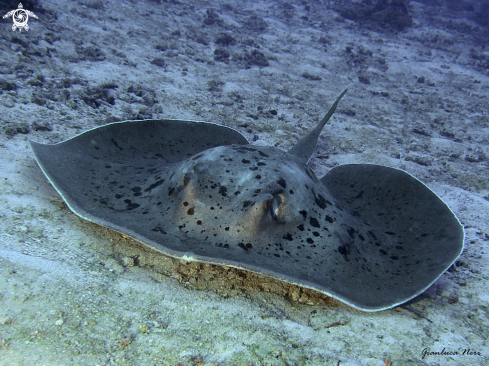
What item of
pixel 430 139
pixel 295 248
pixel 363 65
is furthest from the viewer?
pixel 363 65

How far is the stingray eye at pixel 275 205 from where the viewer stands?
233 centimetres

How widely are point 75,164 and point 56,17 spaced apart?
6413 mm

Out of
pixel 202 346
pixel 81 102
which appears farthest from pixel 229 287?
pixel 81 102

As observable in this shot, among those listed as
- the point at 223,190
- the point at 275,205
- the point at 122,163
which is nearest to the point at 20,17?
the point at 122,163

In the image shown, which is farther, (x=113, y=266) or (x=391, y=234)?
(x=391, y=234)

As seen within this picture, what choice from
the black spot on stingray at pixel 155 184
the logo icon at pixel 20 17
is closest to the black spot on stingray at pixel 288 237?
the black spot on stingray at pixel 155 184

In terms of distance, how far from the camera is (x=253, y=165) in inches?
107

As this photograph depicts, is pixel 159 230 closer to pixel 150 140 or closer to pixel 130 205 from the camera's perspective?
pixel 130 205

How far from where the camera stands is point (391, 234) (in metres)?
3.05

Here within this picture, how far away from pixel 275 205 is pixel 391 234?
1.44 m

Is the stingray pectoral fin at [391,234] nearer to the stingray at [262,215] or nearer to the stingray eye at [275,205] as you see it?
the stingray at [262,215]

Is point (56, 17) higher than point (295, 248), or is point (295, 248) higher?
point (56, 17)

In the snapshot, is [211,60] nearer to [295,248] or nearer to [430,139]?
[430,139]

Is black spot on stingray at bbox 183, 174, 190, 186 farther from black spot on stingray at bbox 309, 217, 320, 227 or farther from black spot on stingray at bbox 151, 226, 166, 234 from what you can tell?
black spot on stingray at bbox 309, 217, 320, 227
